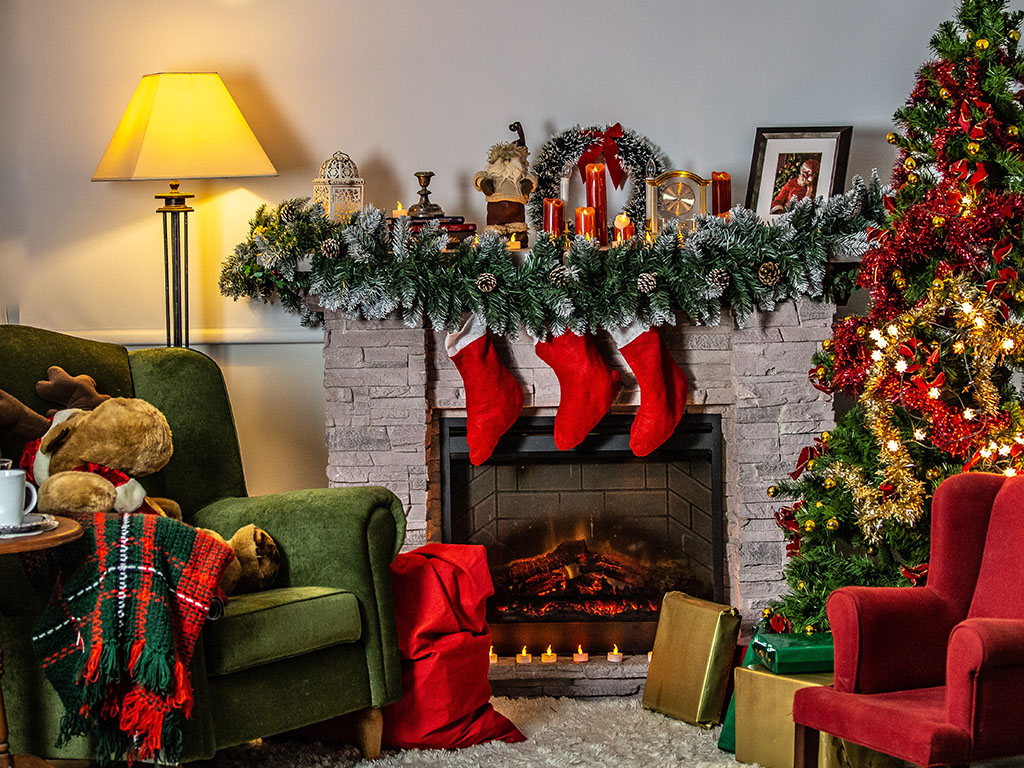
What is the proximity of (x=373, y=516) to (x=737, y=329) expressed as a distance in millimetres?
1223

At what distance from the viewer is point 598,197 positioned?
3.18m

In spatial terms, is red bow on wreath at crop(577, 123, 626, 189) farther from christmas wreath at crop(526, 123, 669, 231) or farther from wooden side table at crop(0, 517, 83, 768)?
wooden side table at crop(0, 517, 83, 768)

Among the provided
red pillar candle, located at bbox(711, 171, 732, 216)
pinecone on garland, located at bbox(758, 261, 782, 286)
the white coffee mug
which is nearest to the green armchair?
the white coffee mug

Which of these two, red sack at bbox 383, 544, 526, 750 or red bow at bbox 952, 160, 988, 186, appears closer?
red bow at bbox 952, 160, 988, 186

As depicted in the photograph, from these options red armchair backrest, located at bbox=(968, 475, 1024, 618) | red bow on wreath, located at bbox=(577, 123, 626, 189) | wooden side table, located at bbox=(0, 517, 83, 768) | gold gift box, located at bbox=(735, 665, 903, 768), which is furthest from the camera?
red bow on wreath, located at bbox=(577, 123, 626, 189)

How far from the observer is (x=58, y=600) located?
204 centimetres

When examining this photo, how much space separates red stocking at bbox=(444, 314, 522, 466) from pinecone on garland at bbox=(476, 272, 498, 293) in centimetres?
13

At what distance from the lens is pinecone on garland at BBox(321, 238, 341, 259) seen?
2975 mm

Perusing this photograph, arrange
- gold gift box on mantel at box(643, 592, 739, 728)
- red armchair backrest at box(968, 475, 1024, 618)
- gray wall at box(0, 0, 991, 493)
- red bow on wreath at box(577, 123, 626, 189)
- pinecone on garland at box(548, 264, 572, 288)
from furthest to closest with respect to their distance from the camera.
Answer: gray wall at box(0, 0, 991, 493)
red bow on wreath at box(577, 123, 626, 189)
pinecone on garland at box(548, 264, 572, 288)
gold gift box on mantel at box(643, 592, 739, 728)
red armchair backrest at box(968, 475, 1024, 618)

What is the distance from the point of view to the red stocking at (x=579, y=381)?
3.08m

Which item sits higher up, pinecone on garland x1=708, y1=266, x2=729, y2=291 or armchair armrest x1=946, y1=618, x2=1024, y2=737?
pinecone on garland x1=708, y1=266, x2=729, y2=291

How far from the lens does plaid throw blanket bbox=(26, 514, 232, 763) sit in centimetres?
202

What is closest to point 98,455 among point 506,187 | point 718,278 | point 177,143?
point 177,143

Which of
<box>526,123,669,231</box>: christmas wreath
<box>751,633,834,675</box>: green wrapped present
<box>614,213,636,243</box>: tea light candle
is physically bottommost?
<box>751,633,834,675</box>: green wrapped present
